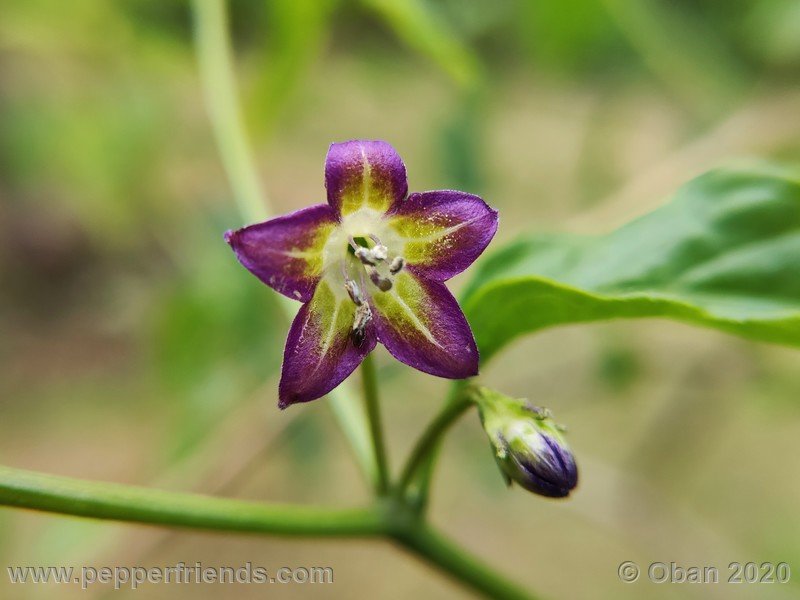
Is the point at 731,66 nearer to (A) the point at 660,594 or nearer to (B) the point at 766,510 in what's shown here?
(B) the point at 766,510

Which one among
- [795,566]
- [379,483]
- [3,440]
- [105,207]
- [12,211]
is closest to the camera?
[379,483]

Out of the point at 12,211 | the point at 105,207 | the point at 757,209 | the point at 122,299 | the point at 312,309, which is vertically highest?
the point at 12,211

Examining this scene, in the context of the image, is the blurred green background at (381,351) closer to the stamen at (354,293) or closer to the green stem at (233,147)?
the green stem at (233,147)

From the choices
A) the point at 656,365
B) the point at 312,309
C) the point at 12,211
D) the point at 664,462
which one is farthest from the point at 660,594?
the point at 12,211

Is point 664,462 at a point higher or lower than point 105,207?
lower

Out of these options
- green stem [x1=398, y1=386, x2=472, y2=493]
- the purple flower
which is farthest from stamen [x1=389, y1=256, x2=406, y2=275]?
green stem [x1=398, y1=386, x2=472, y2=493]

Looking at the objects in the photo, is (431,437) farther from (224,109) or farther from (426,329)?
(224,109)
